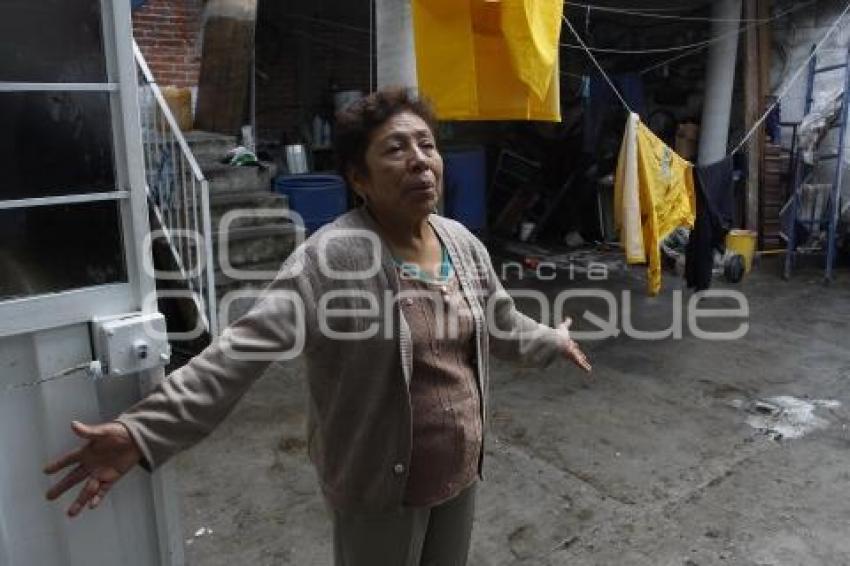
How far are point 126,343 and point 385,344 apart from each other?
0.55m

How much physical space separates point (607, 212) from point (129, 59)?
8.42m

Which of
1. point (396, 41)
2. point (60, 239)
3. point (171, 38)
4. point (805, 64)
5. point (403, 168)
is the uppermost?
point (171, 38)

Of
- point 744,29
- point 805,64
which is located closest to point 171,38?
point 744,29

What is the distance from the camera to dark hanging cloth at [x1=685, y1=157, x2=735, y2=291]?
5.60 m

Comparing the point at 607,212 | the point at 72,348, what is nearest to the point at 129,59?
the point at 72,348

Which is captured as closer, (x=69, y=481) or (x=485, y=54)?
(x=69, y=481)

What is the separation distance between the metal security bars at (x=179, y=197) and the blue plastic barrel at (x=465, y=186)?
366 centimetres

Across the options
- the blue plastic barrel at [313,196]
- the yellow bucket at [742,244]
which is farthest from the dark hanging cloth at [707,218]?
the blue plastic barrel at [313,196]

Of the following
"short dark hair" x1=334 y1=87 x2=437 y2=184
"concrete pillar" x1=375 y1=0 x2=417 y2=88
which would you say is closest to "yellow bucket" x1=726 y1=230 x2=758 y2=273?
"concrete pillar" x1=375 y1=0 x2=417 y2=88

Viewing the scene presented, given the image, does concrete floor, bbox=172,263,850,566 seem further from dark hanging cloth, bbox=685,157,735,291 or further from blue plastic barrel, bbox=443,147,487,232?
blue plastic barrel, bbox=443,147,487,232

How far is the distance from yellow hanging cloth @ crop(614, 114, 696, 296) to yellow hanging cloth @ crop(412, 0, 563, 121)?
1.58m

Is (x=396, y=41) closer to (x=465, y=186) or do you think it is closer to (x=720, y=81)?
(x=465, y=186)

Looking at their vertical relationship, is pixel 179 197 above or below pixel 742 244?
above

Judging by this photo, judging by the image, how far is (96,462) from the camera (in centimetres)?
123
